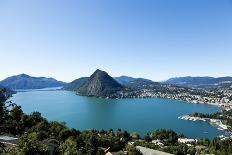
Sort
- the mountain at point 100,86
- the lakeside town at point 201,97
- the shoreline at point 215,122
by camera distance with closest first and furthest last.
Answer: the shoreline at point 215,122
the lakeside town at point 201,97
the mountain at point 100,86

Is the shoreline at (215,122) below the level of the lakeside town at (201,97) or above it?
below

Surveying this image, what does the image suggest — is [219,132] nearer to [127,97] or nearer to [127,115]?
[127,115]

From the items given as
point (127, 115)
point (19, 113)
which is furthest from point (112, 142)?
point (127, 115)

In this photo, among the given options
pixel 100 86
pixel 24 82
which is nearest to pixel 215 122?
pixel 100 86

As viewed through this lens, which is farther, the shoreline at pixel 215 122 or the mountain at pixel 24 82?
the mountain at pixel 24 82

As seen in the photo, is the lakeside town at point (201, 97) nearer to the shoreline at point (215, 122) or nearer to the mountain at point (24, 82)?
the shoreline at point (215, 122)

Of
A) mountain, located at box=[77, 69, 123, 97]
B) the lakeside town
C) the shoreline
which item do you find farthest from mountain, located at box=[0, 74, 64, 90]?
the shoreline

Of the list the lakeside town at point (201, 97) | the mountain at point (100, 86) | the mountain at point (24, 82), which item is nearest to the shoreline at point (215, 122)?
the lakeside town at point (201, 97)

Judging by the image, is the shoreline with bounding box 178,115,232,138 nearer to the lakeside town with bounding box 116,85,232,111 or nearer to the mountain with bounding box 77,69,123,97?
the lakeside town with bounding box 116,85,232,111
